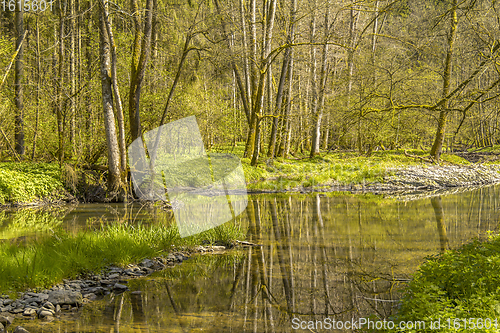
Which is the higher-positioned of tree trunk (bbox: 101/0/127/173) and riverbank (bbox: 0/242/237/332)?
tree trunk (bbox: 101/0/127/173)

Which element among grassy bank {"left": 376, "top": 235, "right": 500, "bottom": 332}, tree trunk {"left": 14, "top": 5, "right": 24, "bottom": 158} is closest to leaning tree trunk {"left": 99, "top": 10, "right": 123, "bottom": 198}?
tree trunk {"left": 14, "top": 5, "right": 24, "bottom": 158}

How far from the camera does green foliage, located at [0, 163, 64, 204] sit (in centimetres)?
1239

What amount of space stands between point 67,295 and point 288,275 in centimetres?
288

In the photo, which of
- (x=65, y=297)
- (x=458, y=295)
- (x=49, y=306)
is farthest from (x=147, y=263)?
(x=458, y=295)

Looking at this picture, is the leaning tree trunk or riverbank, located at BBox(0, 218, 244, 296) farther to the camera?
the leaning tree trunk

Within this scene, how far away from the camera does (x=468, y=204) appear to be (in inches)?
470

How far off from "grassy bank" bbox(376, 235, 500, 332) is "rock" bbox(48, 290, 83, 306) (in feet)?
11.7

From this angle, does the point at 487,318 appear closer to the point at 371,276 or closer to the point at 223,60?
the point at 371,276

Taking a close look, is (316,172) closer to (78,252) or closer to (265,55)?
(265,55)

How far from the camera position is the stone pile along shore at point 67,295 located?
4.33m

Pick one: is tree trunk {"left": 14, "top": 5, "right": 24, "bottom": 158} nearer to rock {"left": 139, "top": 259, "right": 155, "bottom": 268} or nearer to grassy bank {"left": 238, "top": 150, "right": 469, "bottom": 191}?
grassy bank {"left": 238, "top": 150, "right": 469, "bottom": 191}

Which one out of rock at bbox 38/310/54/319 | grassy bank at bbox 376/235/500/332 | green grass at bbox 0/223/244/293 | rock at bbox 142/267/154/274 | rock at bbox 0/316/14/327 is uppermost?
grassy bank at bbox 376/235/500/332

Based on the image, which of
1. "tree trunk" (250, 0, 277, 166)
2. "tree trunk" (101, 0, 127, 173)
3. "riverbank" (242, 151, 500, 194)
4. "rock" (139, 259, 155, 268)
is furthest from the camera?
"riverbank" (242, 151, 500, 194)

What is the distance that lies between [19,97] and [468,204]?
16.2 metres
